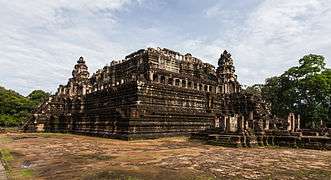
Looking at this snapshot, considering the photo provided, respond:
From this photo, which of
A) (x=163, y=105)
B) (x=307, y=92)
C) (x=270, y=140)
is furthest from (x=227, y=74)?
(x=270, y=140)

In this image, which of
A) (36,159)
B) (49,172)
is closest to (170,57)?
(36,159)

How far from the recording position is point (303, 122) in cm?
4500

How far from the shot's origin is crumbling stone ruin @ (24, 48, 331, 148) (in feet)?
78.0

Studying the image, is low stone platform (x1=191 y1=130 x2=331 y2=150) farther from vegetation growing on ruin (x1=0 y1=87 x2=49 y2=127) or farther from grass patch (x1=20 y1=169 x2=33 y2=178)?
vegetation growing on ruin (x1=0 y1=87 x2=49 y2=127)

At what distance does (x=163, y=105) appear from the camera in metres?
30.1

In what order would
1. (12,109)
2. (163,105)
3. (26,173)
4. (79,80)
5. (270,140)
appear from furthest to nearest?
(12,109), (79,80), (163,105), (270,140), (26,173)

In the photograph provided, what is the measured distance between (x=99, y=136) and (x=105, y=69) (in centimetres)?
1681

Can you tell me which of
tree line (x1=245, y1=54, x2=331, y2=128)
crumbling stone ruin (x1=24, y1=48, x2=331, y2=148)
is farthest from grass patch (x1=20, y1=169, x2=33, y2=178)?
tree line (x1=245, y1=54, x2=331, y2=128)

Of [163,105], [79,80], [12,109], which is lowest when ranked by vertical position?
[12,109]

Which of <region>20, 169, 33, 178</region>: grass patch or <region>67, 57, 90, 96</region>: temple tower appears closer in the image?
<region>20, 169, 33, 178</region>: grass patch

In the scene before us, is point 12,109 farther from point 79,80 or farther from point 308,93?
point 308,93

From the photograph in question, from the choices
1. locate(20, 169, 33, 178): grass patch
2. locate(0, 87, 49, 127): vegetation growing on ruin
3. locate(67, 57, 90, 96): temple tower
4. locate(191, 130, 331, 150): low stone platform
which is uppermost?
locate(67, 57, 90, 96): temple tower

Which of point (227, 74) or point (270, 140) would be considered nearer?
point (270, 140)

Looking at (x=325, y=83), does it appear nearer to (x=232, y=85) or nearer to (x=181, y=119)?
(x=232, y=85)
